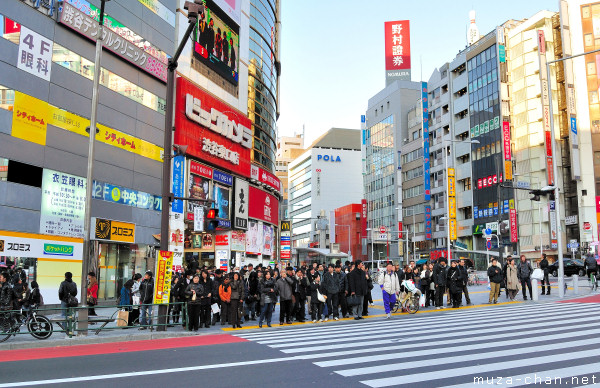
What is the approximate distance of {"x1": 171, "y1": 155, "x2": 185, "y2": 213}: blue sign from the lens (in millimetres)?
32219

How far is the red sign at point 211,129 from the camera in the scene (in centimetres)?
3400

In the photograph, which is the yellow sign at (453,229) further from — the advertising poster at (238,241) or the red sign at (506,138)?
the advertising poster at (238,241)

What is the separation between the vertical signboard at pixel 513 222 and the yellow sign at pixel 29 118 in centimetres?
5422

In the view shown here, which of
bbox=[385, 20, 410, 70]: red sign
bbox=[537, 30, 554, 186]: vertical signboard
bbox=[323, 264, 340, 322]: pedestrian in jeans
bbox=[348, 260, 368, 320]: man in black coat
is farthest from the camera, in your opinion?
bbox=[385, 20, 410, 70]: red sign

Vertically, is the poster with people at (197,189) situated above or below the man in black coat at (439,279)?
above

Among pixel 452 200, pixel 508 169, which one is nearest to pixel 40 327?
pixel 452 200

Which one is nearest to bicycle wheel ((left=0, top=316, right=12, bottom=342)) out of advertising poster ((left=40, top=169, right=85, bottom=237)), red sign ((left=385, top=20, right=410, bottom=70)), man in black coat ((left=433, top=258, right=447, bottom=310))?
advertising poster ((left=40, top=169, right=85, bottom=237))

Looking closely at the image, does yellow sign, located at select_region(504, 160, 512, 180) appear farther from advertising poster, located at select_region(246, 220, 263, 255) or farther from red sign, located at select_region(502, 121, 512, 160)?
advertising poster, located at select_region(246, 220, 263, 255)

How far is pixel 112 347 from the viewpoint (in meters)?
12.4

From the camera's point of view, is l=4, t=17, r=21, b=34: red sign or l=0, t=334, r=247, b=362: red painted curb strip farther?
l=4, t=17, r=21, b=34: red sign

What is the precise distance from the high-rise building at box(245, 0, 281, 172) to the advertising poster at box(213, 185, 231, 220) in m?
7.57

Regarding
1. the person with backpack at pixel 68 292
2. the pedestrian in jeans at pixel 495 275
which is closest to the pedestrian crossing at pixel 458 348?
the pedestrian in jeans at pixel 495 275

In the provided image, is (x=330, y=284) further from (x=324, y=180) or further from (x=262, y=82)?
(x=324, y=180)

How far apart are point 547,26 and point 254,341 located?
210ft
